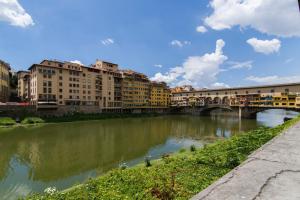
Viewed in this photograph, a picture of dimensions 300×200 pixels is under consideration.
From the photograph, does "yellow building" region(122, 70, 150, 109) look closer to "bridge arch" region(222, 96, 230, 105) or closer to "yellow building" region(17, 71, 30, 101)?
"bridge arch" region(222, 96, 230, 105)

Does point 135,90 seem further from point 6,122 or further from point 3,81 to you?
point 6,122

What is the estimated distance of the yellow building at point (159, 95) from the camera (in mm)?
87800

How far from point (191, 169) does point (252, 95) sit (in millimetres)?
64980

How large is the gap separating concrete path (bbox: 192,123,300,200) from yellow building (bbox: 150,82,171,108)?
8221cm

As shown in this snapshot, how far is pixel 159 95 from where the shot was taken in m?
90.6

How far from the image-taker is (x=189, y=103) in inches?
3548

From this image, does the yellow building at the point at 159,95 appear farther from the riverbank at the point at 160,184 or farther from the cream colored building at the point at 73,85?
the riverbank at the point at 160,184

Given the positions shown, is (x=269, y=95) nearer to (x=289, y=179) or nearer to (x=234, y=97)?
(x=234, y=97)

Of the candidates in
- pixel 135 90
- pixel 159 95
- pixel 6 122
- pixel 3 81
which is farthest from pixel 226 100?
pixel 3 81

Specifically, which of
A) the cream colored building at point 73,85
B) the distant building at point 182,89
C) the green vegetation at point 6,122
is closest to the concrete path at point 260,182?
the green vegetation at point 6,122

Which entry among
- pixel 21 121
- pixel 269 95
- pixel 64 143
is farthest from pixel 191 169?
pixel 269 95

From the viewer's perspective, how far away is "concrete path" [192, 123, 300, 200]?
7.99 feet

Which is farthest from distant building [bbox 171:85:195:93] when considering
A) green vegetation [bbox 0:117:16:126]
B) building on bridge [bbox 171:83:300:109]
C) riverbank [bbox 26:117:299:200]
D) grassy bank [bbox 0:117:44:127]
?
riverbank [bbox 26:117:299:200]

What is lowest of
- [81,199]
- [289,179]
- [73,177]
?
[73,177]
